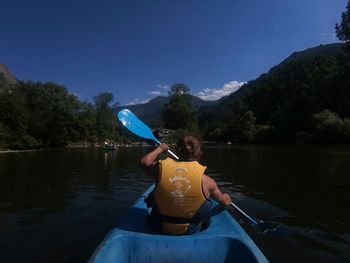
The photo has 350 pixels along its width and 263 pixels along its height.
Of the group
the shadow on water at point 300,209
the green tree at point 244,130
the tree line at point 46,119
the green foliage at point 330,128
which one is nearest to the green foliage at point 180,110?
the green tree at point 244,130

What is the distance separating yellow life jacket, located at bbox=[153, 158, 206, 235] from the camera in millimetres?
3791

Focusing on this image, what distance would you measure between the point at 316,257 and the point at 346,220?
2.66 meters

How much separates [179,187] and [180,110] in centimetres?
8518

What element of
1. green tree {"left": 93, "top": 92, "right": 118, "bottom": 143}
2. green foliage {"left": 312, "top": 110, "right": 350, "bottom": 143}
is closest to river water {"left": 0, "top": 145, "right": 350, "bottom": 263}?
green foliage {"left": 312, "top": 110, "right": 350, "bottom": 143}

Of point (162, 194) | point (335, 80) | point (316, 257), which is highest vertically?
point (335, 80)

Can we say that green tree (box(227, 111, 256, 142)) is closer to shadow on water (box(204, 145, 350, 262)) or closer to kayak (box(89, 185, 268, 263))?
shadow on water (box(204, 145, 350, 262))

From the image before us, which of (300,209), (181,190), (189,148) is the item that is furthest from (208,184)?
(300,209)

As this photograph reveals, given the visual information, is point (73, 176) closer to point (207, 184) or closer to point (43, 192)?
point (43, 192)

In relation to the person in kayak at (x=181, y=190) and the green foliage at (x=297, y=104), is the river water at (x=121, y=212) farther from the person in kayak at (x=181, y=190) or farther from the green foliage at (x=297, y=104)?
the green foliage at (x=297, y=104)

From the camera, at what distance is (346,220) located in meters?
7.70

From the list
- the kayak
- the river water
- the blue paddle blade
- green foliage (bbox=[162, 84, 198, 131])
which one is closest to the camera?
the kayak

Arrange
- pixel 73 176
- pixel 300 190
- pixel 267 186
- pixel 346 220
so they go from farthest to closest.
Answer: pixel 73 176 → pixel 267 186 → pixel 300 190 → pixel 346 220

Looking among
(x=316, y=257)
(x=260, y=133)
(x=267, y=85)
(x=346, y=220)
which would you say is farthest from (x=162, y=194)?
(x=267, y=85)

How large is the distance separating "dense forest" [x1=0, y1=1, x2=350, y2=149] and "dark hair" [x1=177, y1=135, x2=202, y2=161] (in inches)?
1781
